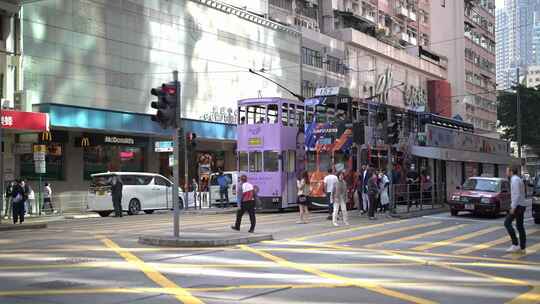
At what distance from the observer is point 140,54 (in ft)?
117

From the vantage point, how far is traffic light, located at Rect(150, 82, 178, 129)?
51.4ft

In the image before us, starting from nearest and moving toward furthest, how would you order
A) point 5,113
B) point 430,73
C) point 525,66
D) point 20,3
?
point 5,113 < point 20,3 < point 525,66 < point 430,73

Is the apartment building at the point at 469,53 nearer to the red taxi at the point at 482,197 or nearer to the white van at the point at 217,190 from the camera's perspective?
the white van at the point at 217,190

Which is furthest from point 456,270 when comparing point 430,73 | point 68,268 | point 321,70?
point 430,73

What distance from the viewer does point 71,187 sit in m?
31.5

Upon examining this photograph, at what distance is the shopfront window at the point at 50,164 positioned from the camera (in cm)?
2981

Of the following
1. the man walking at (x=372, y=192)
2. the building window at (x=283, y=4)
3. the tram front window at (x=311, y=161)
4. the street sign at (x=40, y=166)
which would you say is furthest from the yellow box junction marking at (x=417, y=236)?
the building window at (x=283, y=4)

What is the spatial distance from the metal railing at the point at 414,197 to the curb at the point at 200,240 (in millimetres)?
9734

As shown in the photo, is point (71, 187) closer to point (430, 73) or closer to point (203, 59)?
point (203, 59)

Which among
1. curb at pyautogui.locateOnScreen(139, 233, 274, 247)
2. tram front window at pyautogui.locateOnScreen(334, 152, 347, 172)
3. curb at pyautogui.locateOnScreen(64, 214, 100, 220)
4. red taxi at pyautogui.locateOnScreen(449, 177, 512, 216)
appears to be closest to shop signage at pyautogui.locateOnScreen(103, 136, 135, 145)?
curb at pyautogui.locateOnScreen(64, 214, 100, 220)

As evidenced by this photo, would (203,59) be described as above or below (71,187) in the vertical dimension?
above

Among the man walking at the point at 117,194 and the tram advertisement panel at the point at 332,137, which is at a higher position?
the tram advertisement panel at the point at 332,137

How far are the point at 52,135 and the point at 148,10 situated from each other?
402 inches

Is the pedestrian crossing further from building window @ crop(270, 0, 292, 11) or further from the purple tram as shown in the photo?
building window @ crop(270, 0, 292, 11)
